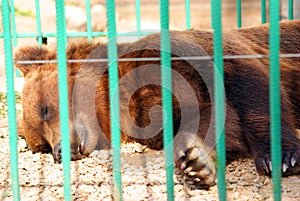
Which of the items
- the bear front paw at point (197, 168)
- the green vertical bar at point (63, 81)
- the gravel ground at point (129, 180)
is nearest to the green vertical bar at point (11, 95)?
the green vertical bar at point (63, 81)

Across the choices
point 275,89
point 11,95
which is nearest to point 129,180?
point 11,95

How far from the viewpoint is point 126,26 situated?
1166 cm

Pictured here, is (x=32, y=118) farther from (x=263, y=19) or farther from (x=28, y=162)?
(x=263, y=19)

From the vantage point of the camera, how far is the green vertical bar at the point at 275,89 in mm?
2241

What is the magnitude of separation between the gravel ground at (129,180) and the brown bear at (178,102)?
9 cm

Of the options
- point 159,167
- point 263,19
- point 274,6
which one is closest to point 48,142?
point 159,167

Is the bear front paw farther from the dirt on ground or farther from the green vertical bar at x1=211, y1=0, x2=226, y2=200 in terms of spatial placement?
the green vertical bar at x1=211, y1=0, x2=226, y2=200

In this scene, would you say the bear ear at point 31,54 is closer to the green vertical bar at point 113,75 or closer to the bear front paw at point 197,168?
the bear front paw at point 197,168

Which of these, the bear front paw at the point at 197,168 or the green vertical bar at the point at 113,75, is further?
the bear front paw at the point at 197,168

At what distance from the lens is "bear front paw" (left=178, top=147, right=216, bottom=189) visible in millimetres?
3047

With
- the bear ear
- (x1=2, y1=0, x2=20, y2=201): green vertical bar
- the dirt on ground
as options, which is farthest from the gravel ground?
the bear ear

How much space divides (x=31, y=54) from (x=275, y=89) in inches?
91.5

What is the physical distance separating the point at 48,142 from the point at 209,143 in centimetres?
125

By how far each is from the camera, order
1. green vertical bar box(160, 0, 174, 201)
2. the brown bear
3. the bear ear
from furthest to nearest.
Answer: the bear ear
the brown bear
green vertical bar box(160, 0, 174, 201)
